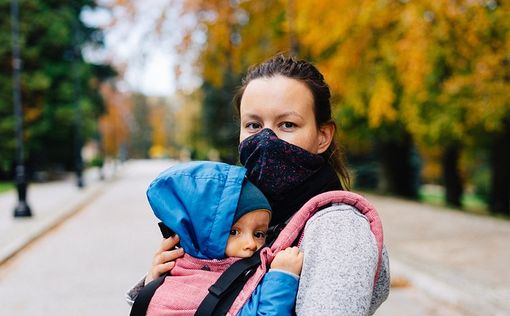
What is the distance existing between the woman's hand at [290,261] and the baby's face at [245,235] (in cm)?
12

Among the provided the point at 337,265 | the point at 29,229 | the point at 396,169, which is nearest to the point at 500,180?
the point at 396,169

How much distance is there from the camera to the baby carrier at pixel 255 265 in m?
1.54

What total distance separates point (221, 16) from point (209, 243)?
1928 centimetres

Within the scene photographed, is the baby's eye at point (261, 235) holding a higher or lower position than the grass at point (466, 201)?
higher

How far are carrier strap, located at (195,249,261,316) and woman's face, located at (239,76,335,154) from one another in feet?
1.35

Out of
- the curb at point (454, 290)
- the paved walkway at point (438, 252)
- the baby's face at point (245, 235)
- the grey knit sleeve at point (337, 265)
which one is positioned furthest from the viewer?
the paved walkway at point (438, 252)

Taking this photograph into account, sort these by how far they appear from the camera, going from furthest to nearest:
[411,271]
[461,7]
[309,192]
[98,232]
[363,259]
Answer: [98,232]
[461,7]
[411,271]
[309,192]
[363,259]

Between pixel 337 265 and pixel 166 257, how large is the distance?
1.88 feet

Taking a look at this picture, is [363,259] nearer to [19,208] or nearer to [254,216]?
[254,216]

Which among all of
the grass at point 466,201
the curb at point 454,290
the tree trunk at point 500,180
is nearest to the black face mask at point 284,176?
the curb at point 454,290

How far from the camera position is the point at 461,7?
1030 cm

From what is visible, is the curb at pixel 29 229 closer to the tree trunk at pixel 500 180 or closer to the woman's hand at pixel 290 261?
the woman's hand at pixel 290 261

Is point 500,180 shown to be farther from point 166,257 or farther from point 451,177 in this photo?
point 166,257

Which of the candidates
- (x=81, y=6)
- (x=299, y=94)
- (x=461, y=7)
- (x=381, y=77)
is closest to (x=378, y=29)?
(x=381, y=77)
